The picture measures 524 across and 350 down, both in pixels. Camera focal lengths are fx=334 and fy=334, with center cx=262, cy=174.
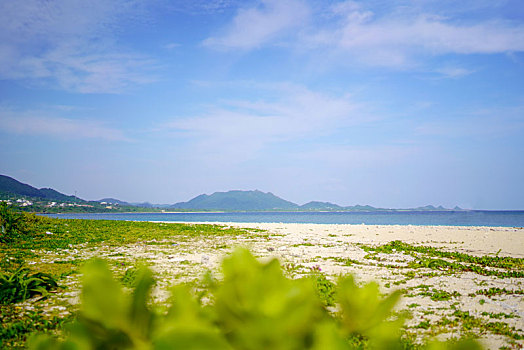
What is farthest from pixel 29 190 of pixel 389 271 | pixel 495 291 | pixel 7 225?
pixel 495 291

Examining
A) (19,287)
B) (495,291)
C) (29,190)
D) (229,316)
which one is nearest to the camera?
(229,316)

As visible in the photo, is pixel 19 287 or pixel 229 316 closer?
pixel 229 316

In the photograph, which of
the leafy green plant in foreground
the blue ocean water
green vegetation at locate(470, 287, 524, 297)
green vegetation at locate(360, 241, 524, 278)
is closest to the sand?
green vegetation at locate(470, 287, 524, 297)

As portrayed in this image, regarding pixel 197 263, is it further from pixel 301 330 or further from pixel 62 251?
pixel 301 330

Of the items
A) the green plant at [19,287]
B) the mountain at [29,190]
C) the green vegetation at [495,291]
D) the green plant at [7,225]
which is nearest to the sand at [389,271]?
the green vegetation at [495,291]

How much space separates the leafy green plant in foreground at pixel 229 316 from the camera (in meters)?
0.50

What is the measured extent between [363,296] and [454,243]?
22.5m

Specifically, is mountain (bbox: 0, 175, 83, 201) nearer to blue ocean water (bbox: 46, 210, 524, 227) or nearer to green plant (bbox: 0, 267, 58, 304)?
blue ocean water (bbox: 46, 210, 524, 227)

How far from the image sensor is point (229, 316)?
0.65 m

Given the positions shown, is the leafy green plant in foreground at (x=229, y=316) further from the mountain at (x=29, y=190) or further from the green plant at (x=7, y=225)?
the mountain at (x=29, y=190)

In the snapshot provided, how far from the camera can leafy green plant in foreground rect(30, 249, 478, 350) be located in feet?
1.63

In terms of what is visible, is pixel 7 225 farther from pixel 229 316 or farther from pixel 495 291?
pixel 495 291

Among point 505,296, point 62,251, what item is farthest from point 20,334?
point 505,296

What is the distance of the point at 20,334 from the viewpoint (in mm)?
5590
